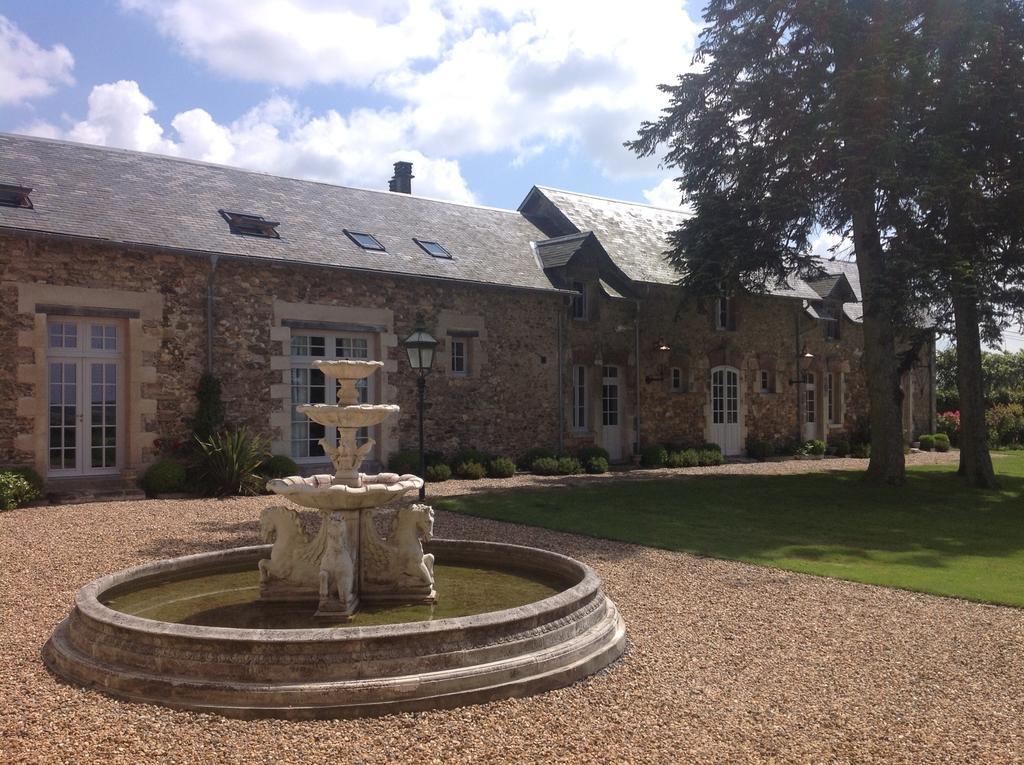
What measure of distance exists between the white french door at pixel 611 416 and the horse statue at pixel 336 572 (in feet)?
45.3

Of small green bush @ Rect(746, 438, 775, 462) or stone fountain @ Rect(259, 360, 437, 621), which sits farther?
small green bush @ Rect(746, 438, 775, 462)

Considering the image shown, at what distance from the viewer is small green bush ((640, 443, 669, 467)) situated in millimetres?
19219

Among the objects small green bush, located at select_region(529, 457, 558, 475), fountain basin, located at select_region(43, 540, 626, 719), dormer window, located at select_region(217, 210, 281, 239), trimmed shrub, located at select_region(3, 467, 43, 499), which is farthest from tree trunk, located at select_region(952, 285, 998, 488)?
trimmed shrub, located at select_region(3, 467, 43, 499)

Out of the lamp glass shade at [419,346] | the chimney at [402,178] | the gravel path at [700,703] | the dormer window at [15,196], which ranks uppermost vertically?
the chimney at [402,178]

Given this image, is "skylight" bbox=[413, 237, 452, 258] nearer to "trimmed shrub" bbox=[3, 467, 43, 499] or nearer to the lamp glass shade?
the lamp glass shade

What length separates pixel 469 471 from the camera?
15938 millimetres

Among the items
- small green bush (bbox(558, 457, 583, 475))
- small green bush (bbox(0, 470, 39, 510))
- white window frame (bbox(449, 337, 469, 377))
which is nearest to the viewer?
small green bush (bbox(0, 470, 39, 510))

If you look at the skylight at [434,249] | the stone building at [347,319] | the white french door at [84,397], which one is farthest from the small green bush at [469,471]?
the white french door at [84,397]

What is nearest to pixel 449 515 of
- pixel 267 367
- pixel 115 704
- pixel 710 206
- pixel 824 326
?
pixel 267 367

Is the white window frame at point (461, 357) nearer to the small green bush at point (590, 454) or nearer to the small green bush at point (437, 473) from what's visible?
the small green bush at point (437, 473)

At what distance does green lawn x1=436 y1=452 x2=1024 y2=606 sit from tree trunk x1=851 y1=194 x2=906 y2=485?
44 centimetres

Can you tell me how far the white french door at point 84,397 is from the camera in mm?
12555

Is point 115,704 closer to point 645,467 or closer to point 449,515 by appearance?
point 449,515

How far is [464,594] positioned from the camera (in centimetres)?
632
